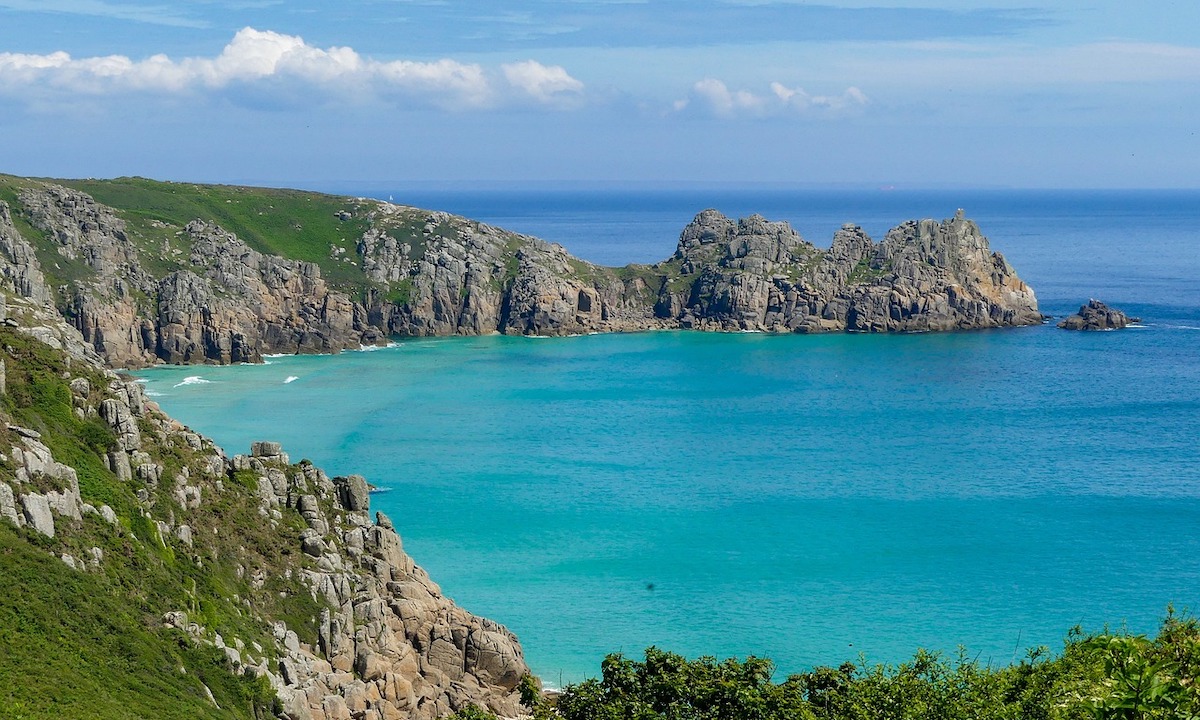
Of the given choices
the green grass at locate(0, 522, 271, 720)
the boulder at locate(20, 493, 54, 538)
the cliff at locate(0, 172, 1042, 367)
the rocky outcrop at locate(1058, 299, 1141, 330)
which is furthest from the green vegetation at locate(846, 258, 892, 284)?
the boulder at locate(20, 493, 54, 538)

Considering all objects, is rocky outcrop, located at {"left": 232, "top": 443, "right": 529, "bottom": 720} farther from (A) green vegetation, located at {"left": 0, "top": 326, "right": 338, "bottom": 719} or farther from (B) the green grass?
(B) the green grass

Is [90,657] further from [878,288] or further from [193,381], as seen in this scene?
[878,288]

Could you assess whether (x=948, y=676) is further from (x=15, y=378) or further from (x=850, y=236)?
(x=850, y=236)

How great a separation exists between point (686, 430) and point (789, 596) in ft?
162

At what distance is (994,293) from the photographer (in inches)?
7643

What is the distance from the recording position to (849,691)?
148 feet

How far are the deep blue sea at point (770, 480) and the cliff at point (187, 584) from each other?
37.2 ft

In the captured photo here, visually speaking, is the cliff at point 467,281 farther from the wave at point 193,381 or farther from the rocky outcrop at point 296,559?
the rocky outcrop at point 296,559

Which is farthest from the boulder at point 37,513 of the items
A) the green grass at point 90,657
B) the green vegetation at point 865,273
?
the green vegetation at point 865,273

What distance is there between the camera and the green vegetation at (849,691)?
40531mm

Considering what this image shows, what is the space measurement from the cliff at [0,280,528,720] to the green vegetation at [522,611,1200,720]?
975cm

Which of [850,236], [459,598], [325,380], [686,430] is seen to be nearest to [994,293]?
[850,236]

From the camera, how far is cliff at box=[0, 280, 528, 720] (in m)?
45.7

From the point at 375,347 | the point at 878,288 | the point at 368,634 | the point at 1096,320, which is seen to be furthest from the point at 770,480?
the point at 1096,320
